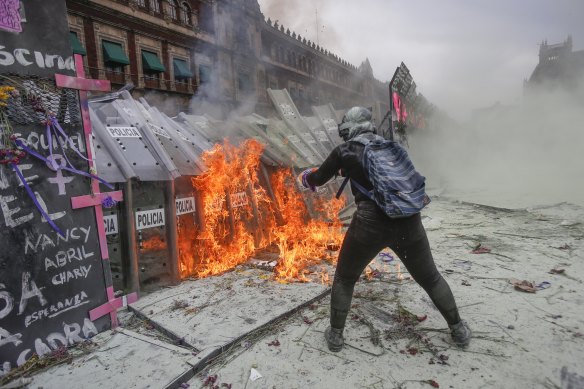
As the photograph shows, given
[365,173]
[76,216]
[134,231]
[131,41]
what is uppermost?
[131,41]

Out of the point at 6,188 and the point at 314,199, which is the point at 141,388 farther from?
the point at 314,199

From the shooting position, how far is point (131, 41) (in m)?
20.9

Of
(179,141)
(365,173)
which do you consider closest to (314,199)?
(179,141)

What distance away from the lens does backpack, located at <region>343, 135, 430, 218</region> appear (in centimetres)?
269

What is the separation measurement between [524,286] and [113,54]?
72.4 ft

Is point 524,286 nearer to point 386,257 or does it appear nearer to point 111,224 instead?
point 386,257

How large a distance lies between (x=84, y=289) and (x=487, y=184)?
16811 mm

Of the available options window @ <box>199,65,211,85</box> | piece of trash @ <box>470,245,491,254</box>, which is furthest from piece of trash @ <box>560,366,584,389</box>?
window @ <box>199,65,211,85</box>

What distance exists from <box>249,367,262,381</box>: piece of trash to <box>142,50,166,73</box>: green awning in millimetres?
22520

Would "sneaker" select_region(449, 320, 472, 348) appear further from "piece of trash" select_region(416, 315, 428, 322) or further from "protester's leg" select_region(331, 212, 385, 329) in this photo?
"protester's leg" select_region(331, 212, 385, 329)

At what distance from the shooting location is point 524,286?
414cm

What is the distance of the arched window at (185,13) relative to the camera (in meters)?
23.5

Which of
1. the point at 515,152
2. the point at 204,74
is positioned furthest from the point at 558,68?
the point at 204,74

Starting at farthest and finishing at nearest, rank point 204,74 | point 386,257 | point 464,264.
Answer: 1. point 204,74
2. point 386,257
3. point 464,264
